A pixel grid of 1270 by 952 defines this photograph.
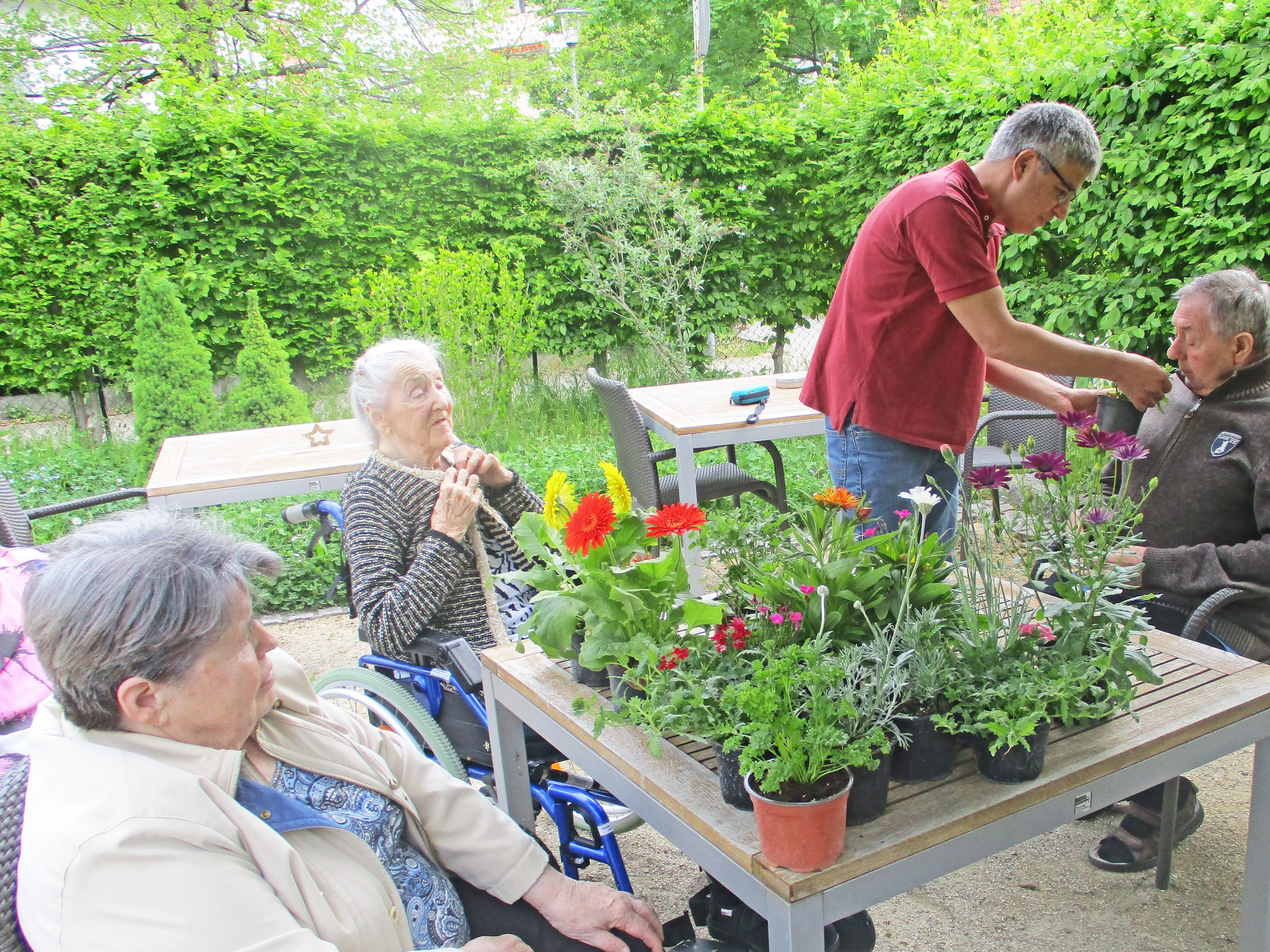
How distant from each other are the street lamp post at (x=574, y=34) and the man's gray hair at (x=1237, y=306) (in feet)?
23.7

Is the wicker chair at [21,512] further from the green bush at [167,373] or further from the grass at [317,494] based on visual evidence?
the green bush at [167,373]

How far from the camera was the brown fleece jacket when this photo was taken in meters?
2.25

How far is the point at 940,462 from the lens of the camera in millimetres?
2605

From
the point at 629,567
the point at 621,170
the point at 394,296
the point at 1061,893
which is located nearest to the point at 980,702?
the point at 629,567

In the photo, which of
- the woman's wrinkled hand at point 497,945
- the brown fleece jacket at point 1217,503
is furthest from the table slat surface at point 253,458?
the brown fleece jacket at point 1217,503

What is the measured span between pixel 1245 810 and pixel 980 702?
1848mm

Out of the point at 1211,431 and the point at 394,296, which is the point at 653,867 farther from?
the point at 394,296

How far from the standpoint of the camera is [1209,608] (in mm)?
2104

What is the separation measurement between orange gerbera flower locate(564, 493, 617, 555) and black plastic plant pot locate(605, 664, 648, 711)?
20cm

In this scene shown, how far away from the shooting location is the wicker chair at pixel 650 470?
3701mm

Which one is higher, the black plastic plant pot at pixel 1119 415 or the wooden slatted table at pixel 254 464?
the black plastic plant pot at pixel 1119 415

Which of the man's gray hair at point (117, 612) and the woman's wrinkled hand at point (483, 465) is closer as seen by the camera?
the man's gray hair at point (117, 612)

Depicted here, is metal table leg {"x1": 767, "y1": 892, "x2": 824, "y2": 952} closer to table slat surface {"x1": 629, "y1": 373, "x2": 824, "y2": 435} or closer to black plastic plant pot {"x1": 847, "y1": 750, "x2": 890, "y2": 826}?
black plastic plant pot {"x1": 847, "y1": 750, "x2": 890, "y2": 826}

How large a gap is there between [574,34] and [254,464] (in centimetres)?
1762
